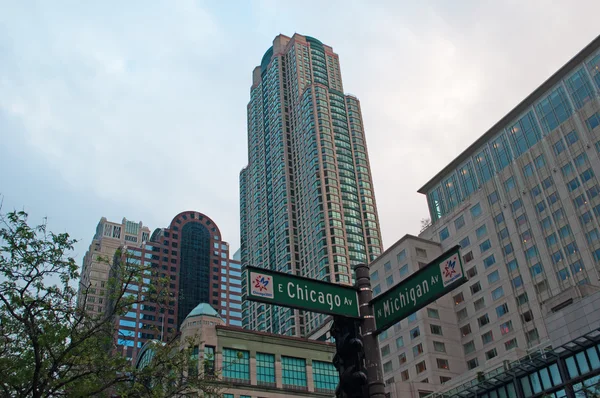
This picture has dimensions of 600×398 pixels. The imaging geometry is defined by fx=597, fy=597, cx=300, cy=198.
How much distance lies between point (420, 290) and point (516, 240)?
85926mm

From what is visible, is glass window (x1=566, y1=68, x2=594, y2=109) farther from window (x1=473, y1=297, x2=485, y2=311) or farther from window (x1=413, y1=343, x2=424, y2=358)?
window (x1=413, y1=343, x2=424, y2=358)

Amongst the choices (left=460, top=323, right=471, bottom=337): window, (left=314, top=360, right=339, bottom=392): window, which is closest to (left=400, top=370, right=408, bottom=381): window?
(left=460, top=323, right=471, bottom=337): window

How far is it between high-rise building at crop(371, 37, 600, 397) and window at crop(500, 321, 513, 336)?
0.20m

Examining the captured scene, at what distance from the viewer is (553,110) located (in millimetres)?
94125

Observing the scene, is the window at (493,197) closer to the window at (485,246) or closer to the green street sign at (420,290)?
the window at (485,246)

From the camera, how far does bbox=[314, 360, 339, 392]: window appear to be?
5919 cm

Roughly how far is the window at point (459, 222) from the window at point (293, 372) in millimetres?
49900

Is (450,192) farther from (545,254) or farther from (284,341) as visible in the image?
(284,341)

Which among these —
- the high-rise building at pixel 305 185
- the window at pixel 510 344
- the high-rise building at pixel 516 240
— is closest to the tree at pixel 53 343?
the high-rise building at pixel 516 240

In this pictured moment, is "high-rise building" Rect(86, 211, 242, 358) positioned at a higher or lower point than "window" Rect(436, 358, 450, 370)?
higher

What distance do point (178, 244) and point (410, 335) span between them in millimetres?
102922

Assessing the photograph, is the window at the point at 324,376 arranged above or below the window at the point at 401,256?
below

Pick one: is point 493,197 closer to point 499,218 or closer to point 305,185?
point 499,218

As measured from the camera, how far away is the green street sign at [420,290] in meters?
10.2
